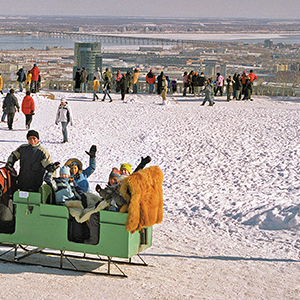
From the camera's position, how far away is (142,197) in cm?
682

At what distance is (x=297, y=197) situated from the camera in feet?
37.4

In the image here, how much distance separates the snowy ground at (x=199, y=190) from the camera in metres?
6.80

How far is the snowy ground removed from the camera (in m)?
6.80

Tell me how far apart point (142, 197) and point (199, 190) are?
5.79 m

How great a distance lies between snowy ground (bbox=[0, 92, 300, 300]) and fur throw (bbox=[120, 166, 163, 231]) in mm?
786

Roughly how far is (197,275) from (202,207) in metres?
4.05

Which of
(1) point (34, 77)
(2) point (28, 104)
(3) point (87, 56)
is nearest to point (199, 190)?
(2) point (28, 104)

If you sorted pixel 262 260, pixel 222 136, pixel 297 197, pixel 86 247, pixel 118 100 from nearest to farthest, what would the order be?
pixel 86 247, pixel 262 260, pixel 297 197, pixel 222 136, pixel 118 100

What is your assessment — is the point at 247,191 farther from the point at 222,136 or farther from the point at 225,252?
the point at 222,136

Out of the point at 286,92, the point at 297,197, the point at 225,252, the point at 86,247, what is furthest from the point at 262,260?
the point at 286,92

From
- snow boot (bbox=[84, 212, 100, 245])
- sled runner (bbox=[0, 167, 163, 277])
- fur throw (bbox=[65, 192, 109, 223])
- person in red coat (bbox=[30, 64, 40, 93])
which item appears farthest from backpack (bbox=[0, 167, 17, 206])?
person in red coat (bbox=[30, 64, 40, 93])

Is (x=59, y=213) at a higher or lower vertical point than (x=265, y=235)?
higher

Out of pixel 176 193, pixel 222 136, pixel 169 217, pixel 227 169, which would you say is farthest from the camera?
pixel 222 136

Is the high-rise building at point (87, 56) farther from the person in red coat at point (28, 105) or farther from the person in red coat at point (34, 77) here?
the person in red coat at point (28, 105)
